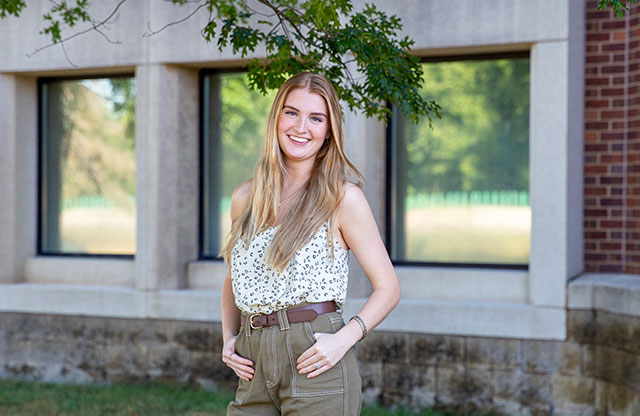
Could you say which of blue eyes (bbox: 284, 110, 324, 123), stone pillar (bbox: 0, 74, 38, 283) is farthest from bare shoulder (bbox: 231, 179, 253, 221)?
stone pillar (bbox: 0, 74, 38, 283)

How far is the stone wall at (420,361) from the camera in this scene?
6082mm

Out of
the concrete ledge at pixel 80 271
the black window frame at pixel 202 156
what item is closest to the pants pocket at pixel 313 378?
the black window frame at pixel 202 156

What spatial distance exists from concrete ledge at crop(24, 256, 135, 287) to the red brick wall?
14.7ft

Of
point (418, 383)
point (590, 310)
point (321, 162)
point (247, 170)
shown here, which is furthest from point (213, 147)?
point (321, 162)

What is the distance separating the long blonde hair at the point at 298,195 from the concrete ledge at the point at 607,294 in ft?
12.4

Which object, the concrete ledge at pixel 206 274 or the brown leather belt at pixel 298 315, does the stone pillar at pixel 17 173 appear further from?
the brown leather belt at pixel 298 315

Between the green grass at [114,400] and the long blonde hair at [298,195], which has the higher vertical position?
the long blonde hair at [298,195]

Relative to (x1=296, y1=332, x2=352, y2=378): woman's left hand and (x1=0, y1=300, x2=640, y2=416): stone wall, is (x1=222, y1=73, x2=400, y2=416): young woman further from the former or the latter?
(x1=0, y1=300, x2=640, y2=416): stone wall

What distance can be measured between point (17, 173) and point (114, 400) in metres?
2.73

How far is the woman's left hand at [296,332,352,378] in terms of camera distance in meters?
2.51

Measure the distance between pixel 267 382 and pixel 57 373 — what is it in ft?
18.9

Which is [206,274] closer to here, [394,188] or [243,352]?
[394,188]

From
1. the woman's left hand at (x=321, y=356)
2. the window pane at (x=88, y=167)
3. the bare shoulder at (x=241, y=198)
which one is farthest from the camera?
the window pane at (x=88, y=167)

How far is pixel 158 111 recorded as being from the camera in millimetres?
7258
